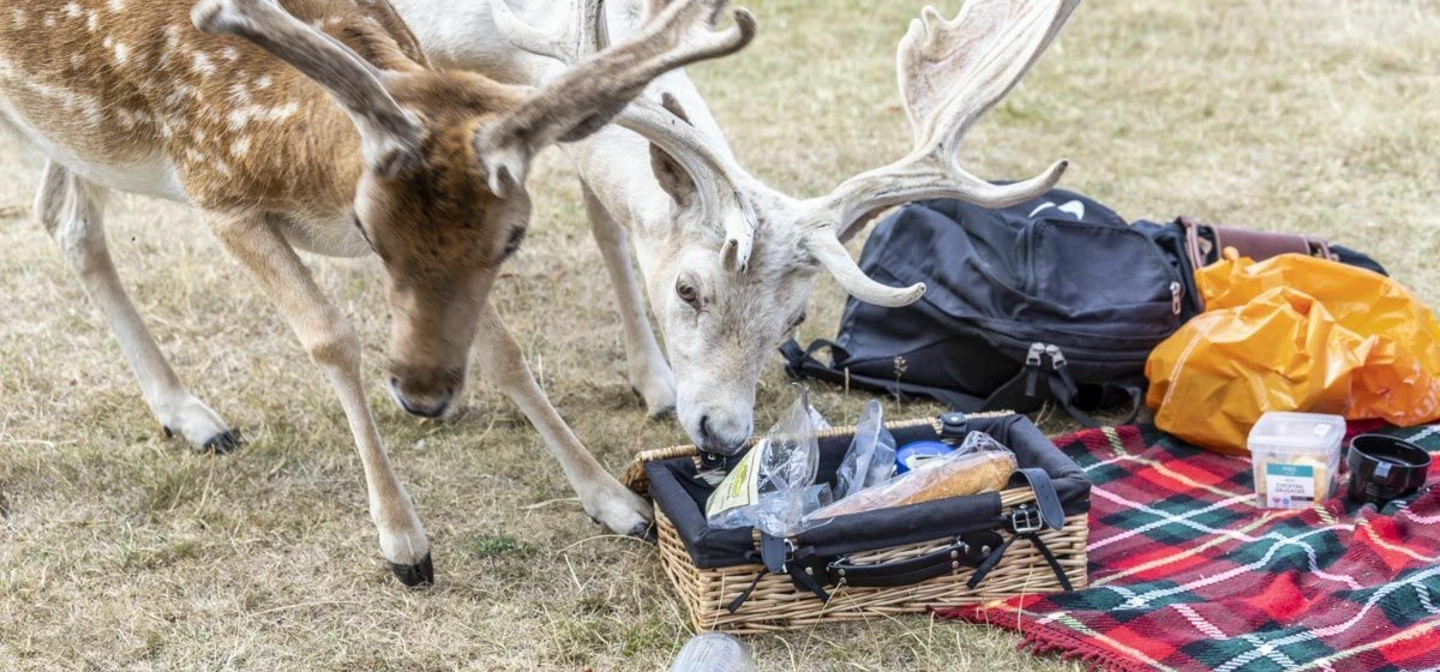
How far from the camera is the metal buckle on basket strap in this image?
3592mm

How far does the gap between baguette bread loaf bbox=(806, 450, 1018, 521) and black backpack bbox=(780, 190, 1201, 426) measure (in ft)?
3.54

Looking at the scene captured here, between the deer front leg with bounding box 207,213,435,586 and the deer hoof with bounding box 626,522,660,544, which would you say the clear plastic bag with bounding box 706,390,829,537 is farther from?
the deer front leg with bounding box 207,213,435,586

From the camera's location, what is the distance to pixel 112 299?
467 cm

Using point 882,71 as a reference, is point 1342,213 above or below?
above

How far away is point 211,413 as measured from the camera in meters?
4.68

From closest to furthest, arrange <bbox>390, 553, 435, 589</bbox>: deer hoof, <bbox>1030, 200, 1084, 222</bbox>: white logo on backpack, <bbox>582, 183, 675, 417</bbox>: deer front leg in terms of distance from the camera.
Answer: <bbox>390, 553, 435, 589</bbox>: deer hoof, <bbox>582, 183, 675, 417</bbox>: deer front leg, <bbox>1030, 200, 1084, 222</bbox>: white logo on backpack

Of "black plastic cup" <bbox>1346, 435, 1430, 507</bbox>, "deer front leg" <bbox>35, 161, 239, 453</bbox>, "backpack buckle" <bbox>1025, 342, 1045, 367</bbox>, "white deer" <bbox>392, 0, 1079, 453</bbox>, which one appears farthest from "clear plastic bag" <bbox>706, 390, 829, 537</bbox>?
"deer front leg" <bbox>35, 161, 239, 453</bbox>

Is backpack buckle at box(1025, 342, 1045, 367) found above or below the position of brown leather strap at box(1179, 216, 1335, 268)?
below

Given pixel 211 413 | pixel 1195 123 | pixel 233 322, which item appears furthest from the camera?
pixel 1195 123

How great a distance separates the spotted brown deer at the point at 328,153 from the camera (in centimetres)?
299

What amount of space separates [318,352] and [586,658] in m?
1.06

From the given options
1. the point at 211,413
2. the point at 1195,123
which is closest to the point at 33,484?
the point at 211,413

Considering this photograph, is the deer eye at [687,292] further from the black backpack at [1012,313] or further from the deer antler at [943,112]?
the black backpack at [1012,313]

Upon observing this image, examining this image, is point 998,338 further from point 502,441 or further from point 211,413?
point 211,413
